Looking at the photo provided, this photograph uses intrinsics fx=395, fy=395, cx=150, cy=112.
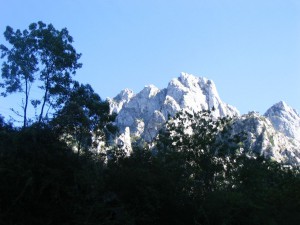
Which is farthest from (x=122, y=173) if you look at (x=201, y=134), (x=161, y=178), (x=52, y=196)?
(x=201, y=134)

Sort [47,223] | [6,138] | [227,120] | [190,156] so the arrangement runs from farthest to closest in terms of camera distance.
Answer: [227,120], [190,156], [6,138], [47,223]

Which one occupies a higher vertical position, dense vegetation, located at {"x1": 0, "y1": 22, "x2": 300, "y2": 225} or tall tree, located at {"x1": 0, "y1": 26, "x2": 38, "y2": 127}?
tall tree, located at {"x1": 0, "y1": 26, "x2": 38, "y2": 127}

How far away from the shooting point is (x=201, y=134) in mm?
37438

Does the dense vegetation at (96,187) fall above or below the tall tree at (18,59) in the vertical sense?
below

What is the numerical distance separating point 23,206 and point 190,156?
23.1m

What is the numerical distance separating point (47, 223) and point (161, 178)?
8.06 meters

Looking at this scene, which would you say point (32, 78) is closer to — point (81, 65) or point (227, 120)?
point (81, 65)

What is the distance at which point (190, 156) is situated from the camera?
3547 cm

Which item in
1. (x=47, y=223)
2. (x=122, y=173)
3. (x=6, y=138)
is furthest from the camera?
(x=122, y=173)

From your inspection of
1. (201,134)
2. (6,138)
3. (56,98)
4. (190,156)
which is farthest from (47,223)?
(201,134)

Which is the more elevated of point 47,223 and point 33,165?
point 33,165

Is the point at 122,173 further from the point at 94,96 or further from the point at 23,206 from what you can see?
the point at 94,96

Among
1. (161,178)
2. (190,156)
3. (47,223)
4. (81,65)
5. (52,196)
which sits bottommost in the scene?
(47,223)

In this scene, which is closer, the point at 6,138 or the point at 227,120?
the point at 6,138
